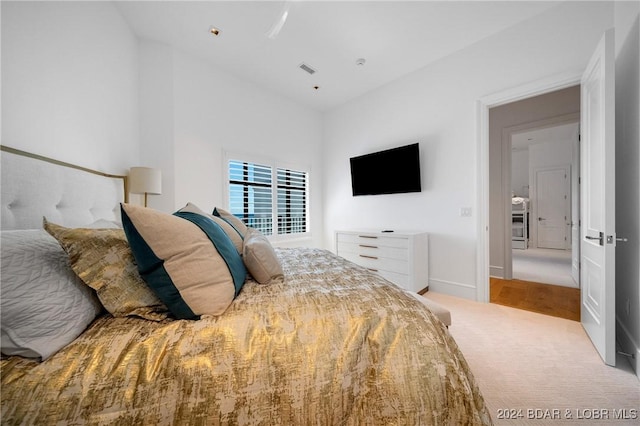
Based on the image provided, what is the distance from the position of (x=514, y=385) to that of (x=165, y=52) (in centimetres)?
426

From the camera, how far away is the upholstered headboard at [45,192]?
106 centimetres

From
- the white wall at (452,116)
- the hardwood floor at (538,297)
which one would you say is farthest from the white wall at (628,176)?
the hardwood floor at (538,297)

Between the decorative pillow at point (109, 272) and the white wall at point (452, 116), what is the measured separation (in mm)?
2982

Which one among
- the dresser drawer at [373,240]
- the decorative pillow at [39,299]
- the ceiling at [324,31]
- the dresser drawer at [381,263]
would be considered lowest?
the dresser drawer at [381,263]

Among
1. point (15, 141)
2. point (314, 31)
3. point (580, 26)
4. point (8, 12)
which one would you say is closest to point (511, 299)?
point (580, 26)

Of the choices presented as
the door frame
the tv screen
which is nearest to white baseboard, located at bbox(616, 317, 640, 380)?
the door frame

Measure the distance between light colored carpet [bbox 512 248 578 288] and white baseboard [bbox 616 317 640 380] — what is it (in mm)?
1852

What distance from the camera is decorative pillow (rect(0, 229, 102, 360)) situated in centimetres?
63

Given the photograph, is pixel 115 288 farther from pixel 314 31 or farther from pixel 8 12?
pixel 314 31

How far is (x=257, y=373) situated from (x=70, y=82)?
231cm

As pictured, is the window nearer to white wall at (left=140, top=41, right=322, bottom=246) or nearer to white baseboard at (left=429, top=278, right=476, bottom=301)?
white wall at (left=140, top=41, right=322, bottom=246)

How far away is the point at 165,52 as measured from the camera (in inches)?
102

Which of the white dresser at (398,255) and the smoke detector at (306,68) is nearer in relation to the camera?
the white dresser at (398,255)

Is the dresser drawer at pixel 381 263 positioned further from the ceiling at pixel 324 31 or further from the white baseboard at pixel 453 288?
the ceiling at pixel 324 31
